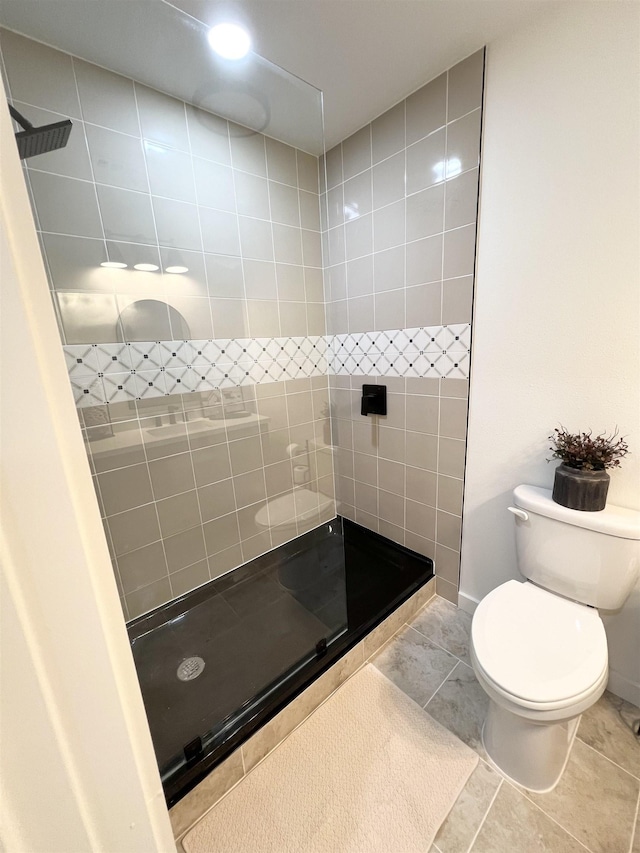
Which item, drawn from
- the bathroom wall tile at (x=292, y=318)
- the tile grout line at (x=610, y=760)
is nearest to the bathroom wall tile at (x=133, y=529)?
the bathroom wall tile at (x=292, y=318)

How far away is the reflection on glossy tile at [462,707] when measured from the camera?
1.24 m

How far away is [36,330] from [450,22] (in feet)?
5.72

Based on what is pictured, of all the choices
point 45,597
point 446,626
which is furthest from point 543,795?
point 45,597

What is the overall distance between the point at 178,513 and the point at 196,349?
838 mm

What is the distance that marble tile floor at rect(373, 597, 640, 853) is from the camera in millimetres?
972

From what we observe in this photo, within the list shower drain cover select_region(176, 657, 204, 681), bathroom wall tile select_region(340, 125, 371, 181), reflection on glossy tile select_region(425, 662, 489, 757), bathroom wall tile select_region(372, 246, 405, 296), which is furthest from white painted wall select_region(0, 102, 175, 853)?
bathroom wall tile select_region(340, 125, 371, 181)

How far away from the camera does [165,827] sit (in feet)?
1.60

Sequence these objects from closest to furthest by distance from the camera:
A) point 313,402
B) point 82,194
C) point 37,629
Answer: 1. point 37,629
2. point 82,194
3. point 313,402

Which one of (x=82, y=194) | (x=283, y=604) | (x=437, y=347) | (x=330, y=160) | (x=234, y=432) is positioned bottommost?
(x=283, y=604)

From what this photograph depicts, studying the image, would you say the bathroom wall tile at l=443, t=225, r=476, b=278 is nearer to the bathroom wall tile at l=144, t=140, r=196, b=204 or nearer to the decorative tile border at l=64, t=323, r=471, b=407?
the decorative tile border at l=64, t=323, r=471, b=407

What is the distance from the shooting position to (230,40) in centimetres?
129

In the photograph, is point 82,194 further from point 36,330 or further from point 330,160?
point 36,330

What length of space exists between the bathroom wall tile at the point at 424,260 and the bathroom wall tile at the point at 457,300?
8 cm

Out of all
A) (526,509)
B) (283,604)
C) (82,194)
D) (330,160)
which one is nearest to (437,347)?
(526,509)
